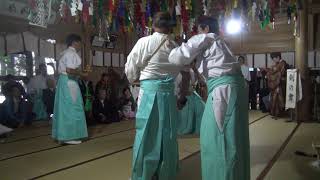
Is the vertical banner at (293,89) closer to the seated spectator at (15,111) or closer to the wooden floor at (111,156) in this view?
the wooden floor at (111,156)

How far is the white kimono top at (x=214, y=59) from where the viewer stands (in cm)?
204

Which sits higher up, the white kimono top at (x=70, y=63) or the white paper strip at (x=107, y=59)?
the white paper strip at (x=107, y=59)

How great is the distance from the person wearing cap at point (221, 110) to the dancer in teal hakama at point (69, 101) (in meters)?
2.44

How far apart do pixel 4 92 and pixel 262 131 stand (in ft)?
13.8

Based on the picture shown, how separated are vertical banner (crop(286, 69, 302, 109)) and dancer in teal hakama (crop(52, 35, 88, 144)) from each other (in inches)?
153

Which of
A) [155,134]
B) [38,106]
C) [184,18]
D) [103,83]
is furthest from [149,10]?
[155,134]

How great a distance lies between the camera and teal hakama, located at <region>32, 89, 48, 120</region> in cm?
659

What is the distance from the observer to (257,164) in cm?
327

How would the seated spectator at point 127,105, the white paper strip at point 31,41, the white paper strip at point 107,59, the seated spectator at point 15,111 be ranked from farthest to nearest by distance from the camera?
the white paper strip at point 107,59 < the seated spectator at point 127,105 < the white paper strip at point 31,41 < the seated spectator at point 15,111

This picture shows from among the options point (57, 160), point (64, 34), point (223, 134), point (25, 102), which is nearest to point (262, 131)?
point (57, 160)

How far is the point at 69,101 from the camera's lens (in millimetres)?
4336

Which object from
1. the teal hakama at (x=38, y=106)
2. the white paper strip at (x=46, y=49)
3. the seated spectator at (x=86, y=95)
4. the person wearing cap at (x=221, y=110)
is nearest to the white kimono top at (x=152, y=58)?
the person wearing cap at (x=221, y=110)

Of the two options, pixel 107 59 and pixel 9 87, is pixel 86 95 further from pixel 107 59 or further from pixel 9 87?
pixel 107 59

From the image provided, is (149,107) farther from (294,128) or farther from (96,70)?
(96,70)
